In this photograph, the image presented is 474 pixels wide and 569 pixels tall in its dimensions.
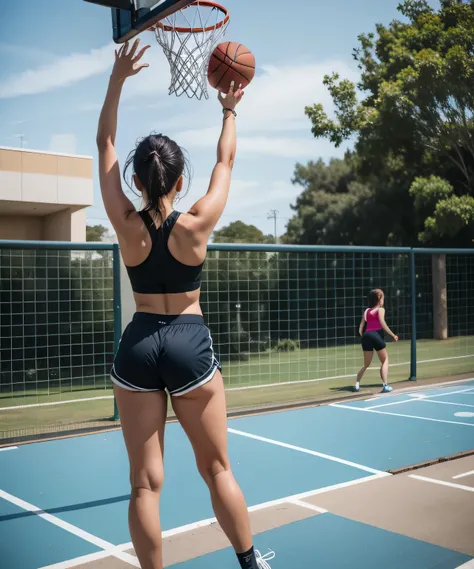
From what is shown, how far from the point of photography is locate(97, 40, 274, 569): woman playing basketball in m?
2.92

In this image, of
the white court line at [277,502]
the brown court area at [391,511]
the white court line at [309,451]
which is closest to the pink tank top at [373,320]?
the white court line at [309,451]

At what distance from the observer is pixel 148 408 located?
2.93 metres

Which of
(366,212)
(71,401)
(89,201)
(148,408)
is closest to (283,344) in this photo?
(71,401)

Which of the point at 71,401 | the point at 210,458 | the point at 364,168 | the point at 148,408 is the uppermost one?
the point at 364,168

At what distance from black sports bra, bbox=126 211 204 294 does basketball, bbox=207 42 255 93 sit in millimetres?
1383

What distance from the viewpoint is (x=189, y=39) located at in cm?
553

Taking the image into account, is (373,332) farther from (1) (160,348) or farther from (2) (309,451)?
(1) (160,348)

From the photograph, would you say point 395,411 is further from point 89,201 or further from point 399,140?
point 399,140

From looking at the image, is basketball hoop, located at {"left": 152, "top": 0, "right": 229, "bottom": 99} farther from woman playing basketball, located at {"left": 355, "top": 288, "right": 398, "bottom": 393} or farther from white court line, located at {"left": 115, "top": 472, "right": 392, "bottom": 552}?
woman playing basketball, located at {"left": 355, "top": 288, "right": 398, "bottom": 393}

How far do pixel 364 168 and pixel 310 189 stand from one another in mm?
23942

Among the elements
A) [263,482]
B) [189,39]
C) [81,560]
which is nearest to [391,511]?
[263,482]

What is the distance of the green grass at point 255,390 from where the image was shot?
9.14 metres

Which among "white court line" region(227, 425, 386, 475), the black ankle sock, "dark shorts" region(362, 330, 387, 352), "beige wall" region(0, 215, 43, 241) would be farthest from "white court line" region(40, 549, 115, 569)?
"beige wall" region(0, 215, 43, 241)

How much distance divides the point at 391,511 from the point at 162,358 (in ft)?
8.72
